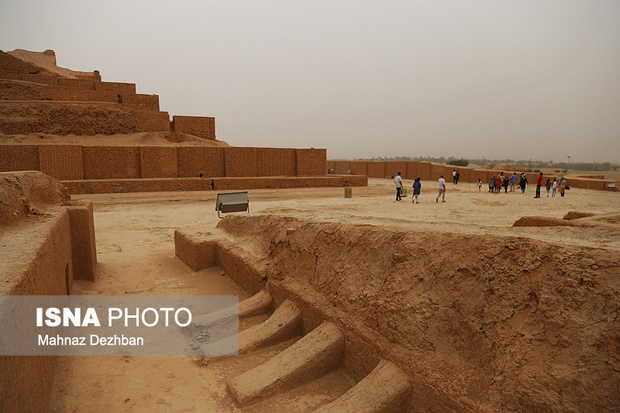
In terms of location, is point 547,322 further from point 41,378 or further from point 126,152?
point 126,152

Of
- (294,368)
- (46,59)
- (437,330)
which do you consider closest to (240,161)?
(294,368)

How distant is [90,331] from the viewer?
137 inches

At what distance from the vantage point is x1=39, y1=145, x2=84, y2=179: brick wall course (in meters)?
13.8

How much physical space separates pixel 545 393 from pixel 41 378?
256 centimetres

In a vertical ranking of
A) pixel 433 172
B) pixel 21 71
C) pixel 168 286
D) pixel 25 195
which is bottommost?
pixel 168 286

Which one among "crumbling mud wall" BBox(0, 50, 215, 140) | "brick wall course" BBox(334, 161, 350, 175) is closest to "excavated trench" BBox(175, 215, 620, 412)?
"crumbling mud wall" BBox(0, 50, 215, 140)

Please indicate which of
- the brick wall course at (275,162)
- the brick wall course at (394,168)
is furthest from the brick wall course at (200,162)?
the brick wall course at (394,168)

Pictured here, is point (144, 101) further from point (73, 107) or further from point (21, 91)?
point (21, 91)

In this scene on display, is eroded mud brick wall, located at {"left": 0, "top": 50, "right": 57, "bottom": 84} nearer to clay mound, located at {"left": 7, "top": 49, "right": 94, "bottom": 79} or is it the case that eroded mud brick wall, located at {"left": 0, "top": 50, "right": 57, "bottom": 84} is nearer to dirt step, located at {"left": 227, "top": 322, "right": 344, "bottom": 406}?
clay mound, located at {"left": 7, "top": 49, "right": 94, "bottom": 79}

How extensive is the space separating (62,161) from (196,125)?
735cm

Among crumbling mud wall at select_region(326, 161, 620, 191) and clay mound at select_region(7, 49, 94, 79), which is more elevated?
clay mound at select_region(7, 49, 94, 79)

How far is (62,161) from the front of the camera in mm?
14086

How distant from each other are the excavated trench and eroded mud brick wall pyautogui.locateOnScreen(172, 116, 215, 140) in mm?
18064

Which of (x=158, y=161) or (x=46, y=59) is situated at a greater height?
(x=46, y=59)
